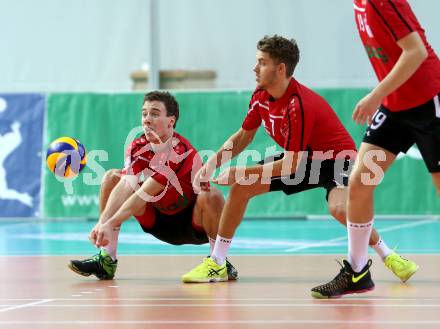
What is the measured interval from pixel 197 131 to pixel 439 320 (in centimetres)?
903

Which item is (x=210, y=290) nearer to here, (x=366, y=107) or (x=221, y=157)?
(x=221, y=157)

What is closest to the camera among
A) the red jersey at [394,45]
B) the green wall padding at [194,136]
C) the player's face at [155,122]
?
the red jersey at [394,45]

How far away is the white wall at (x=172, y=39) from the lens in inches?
575

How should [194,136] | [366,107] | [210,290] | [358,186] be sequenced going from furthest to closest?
[194,136], [210,290], [358,186], [366,107]

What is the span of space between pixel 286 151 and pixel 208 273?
98 centimetres

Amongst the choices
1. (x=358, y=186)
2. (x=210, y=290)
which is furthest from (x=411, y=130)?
(x=210, y=290)

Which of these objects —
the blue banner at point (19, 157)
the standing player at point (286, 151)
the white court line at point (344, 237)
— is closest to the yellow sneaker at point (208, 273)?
the standing player at point (286, 151)

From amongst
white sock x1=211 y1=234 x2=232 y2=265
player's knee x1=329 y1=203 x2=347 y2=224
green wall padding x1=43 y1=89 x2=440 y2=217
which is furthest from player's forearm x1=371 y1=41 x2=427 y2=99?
green wall padding x1=43 y1=89 x2=440 y2=217

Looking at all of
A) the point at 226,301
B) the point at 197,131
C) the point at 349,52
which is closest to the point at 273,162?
the point at 226,301

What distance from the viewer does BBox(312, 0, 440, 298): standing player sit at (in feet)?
15.3

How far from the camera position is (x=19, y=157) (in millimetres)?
13141

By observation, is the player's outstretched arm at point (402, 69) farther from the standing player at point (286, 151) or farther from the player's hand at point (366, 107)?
the standing player at point (286, 151)

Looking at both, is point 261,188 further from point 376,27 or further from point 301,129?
point 376,27

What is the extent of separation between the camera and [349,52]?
1462 cm
